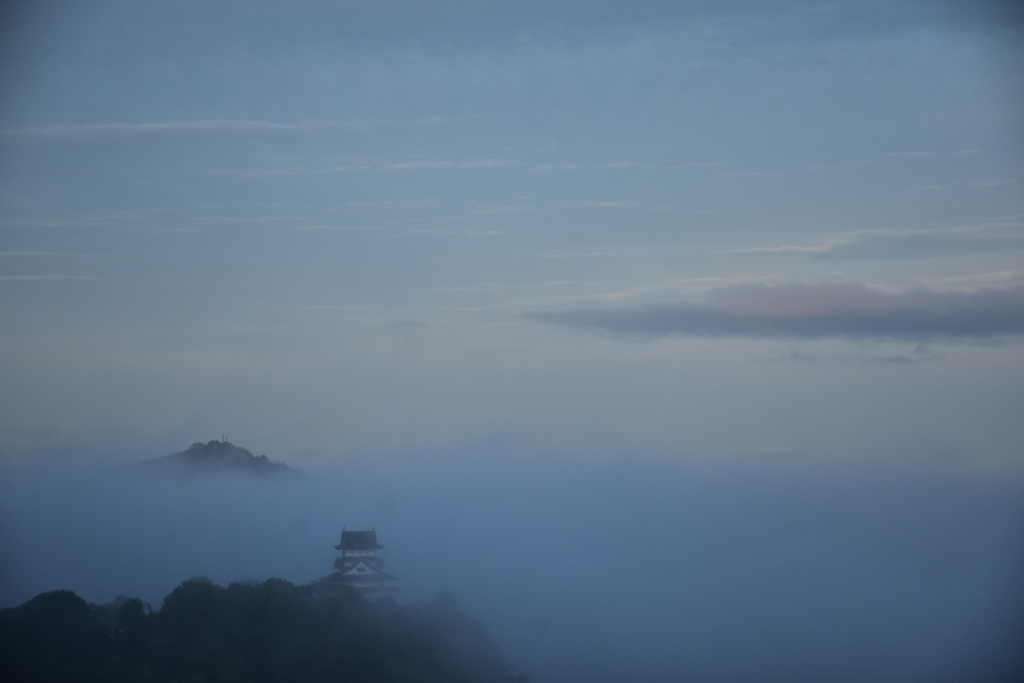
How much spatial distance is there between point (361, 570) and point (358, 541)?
988 mm

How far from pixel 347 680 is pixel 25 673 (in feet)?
23.5

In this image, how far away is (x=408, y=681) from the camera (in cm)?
2339

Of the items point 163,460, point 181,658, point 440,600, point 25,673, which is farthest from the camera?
point 163,460

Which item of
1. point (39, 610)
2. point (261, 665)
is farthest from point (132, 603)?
point (261, 665)

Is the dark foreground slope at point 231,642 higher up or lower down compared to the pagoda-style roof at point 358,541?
lower down

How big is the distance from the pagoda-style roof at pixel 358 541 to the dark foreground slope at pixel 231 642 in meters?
3.74

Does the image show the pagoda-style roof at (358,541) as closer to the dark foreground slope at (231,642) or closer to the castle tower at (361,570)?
the castle tower at (361,570)

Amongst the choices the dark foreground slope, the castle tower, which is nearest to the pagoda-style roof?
the castle tower

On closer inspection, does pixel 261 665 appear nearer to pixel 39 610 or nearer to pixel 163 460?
pixel 39 610

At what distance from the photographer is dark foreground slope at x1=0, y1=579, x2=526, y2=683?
22.4 meters

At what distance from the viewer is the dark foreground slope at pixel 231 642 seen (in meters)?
22.4

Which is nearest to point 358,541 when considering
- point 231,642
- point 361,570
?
point 361,570

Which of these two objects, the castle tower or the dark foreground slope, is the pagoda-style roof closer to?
the castle tower

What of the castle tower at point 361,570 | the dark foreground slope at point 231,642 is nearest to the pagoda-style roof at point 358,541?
the castle tower at point 361,570
